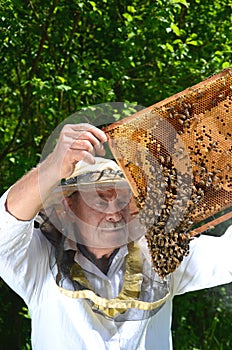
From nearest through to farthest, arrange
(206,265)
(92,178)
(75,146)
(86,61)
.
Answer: (75,146) < (92,178) < (206,265) < (86,61)

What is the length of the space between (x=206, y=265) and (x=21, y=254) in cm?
78

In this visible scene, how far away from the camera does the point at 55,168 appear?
7.79 ft

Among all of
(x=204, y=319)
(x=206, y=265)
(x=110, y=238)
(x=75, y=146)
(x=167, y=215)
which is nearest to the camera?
(x=75, y=146)

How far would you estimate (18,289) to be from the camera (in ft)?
8.89

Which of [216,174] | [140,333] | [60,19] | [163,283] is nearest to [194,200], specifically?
[216,174]

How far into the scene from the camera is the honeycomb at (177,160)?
253 centimetres

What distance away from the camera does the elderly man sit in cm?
267

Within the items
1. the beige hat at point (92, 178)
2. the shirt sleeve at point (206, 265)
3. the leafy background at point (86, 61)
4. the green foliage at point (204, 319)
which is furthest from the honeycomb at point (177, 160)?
the green foliage at point (204, 319)

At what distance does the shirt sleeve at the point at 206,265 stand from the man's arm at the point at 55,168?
73 cm

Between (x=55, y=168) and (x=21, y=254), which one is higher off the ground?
(x=55, y=168)

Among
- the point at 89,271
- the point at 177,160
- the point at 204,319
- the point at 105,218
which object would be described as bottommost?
the point at 204,319

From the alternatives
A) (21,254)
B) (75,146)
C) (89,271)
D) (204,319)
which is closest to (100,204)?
(89,271)

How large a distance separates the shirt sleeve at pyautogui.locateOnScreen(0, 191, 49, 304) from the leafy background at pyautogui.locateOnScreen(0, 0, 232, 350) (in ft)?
7.36

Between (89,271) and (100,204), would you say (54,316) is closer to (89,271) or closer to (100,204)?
(89,271)
